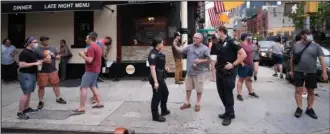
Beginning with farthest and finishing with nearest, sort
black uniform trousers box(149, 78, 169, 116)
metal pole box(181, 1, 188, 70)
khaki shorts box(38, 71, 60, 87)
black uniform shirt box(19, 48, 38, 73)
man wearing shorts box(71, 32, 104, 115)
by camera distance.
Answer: metal pole box(181, 1, 188, 70), khaki shorts box(38, 71, 60, 87), man wearing shorts box(71, 32, 104, 115), black uniform shirt box(19, 48, 38, 73), black uniform trousers box(149, 78, 169, 116)

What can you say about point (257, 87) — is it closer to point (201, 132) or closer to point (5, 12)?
point (201, 132)

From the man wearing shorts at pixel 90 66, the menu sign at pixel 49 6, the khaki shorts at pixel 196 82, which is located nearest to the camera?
the man wearing shorts at pixel 90 66

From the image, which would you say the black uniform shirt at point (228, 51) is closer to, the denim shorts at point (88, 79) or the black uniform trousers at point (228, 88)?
the black uniform trousers at point (228, 88)

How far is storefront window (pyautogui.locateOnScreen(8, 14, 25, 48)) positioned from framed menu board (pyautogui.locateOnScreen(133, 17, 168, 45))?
409cm

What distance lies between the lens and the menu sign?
1142cm

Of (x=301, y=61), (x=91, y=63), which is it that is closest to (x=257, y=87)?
(x=301, y=61)

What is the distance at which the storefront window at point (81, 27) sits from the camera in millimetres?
12914

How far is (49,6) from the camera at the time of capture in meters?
11.7

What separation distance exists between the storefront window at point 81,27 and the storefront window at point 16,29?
2.01 m

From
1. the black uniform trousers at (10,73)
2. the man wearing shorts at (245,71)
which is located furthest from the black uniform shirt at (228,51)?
the black uniform trousers at (10,73)

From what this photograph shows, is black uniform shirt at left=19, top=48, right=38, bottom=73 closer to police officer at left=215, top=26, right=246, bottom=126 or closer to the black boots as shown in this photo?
the black boots

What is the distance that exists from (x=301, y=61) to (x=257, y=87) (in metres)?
3.67

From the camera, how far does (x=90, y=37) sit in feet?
24.8

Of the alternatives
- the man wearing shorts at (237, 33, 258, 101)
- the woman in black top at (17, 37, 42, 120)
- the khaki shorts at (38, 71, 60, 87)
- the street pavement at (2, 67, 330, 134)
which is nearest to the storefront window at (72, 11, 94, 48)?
the street pavement at (2, 67, 330, 134)
